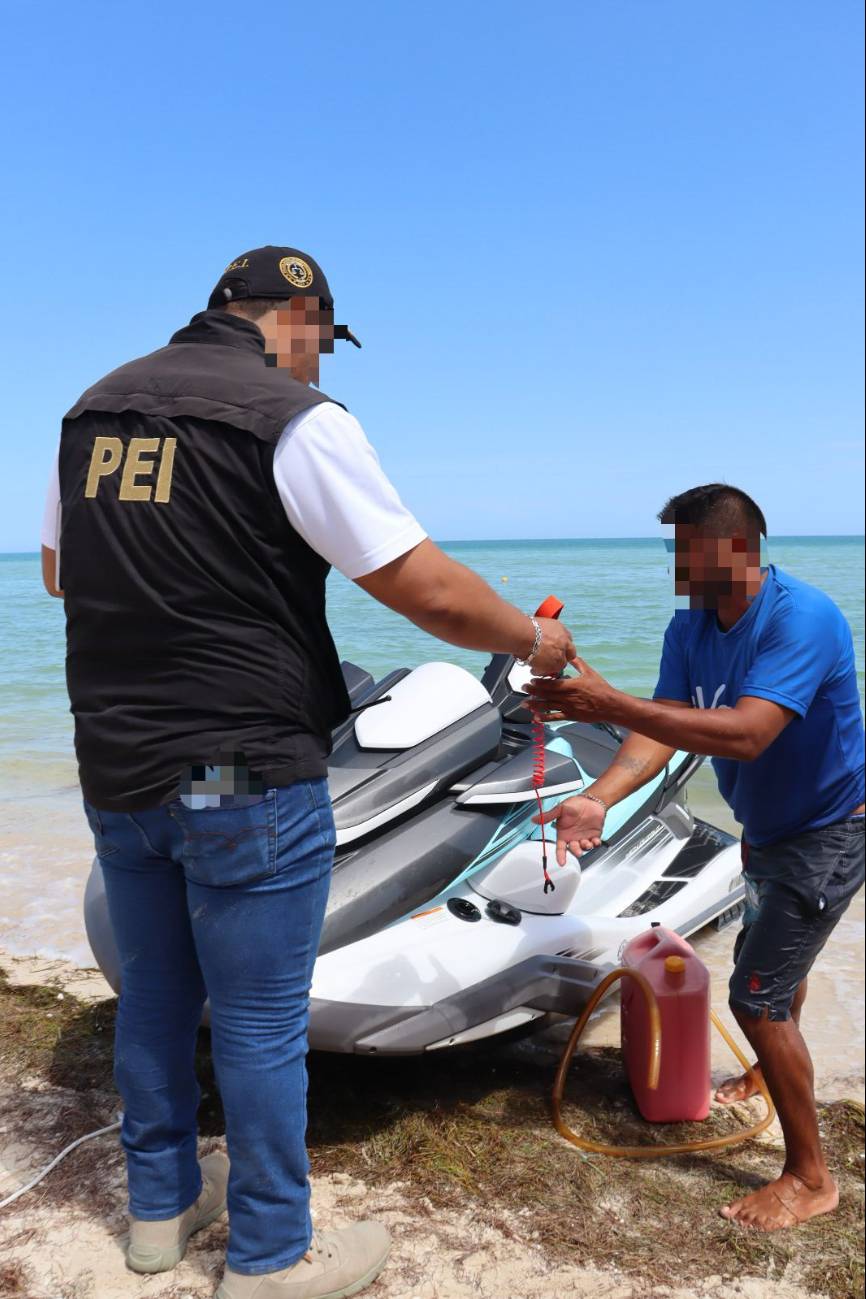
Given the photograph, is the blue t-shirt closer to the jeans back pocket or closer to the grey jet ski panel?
the grey jet ski panel

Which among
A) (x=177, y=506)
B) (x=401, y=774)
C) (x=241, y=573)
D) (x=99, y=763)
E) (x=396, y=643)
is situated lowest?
Answer: (x=396, y=643)

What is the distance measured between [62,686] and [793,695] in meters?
11.5

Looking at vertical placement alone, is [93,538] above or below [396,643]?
above

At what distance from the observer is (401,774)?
118 inches

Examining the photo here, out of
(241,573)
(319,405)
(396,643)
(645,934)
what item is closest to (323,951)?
(645,934)

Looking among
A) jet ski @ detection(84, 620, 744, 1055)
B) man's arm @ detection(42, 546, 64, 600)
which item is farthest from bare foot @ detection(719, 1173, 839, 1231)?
man's arm @ detection(42, 546, 64, 600)

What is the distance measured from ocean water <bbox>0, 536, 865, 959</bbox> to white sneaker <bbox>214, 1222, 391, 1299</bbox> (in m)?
1.65

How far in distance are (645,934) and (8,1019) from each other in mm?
2063

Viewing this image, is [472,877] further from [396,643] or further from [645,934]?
[396,643]

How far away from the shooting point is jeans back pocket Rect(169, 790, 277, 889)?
1754 millimetres

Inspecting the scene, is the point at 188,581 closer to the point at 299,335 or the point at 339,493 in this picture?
the point at 339,493

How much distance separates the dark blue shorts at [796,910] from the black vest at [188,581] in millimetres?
1328

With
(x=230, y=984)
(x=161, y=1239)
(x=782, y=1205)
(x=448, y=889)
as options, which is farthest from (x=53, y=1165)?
(x=782, y=1205)

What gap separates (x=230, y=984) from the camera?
1.85 metres
